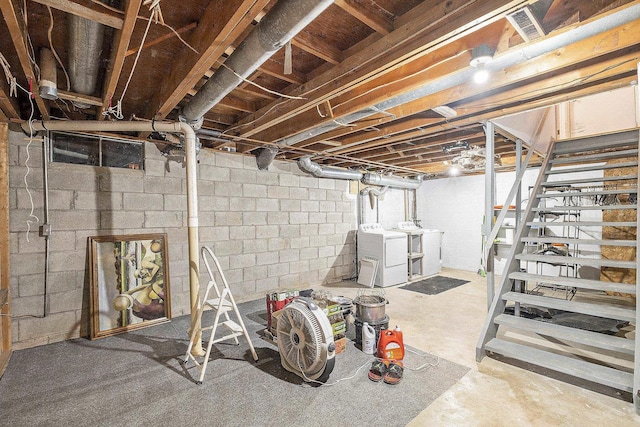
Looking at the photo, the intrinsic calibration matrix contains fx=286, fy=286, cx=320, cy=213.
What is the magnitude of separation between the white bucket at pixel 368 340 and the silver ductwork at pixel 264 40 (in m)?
2.47

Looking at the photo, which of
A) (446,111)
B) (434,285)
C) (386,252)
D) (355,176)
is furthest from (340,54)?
(434,285)

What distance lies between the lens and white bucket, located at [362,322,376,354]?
281 centimetres

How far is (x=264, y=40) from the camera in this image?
1.51 m

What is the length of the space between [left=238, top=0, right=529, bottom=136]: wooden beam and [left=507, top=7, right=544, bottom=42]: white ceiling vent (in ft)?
0.32

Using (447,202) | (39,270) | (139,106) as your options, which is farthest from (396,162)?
(39,270)

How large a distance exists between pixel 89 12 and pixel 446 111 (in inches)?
107

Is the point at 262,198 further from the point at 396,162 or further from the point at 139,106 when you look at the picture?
the point at 396,162

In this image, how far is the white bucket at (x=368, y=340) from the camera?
2807 mm

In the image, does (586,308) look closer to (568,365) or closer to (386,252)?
(568,365)

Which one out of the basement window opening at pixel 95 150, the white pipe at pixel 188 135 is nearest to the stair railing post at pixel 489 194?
the white pipe at pixel 188 135

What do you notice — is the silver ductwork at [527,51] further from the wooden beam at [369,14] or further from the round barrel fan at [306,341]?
the round barrel fan at [306,341]

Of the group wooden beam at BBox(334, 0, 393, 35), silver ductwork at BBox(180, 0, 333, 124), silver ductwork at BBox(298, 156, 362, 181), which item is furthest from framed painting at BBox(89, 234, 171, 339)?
wooden beam at BBox(334, 0, 393, 35)

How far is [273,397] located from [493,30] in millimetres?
2908

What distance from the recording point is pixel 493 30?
5.82 feet
